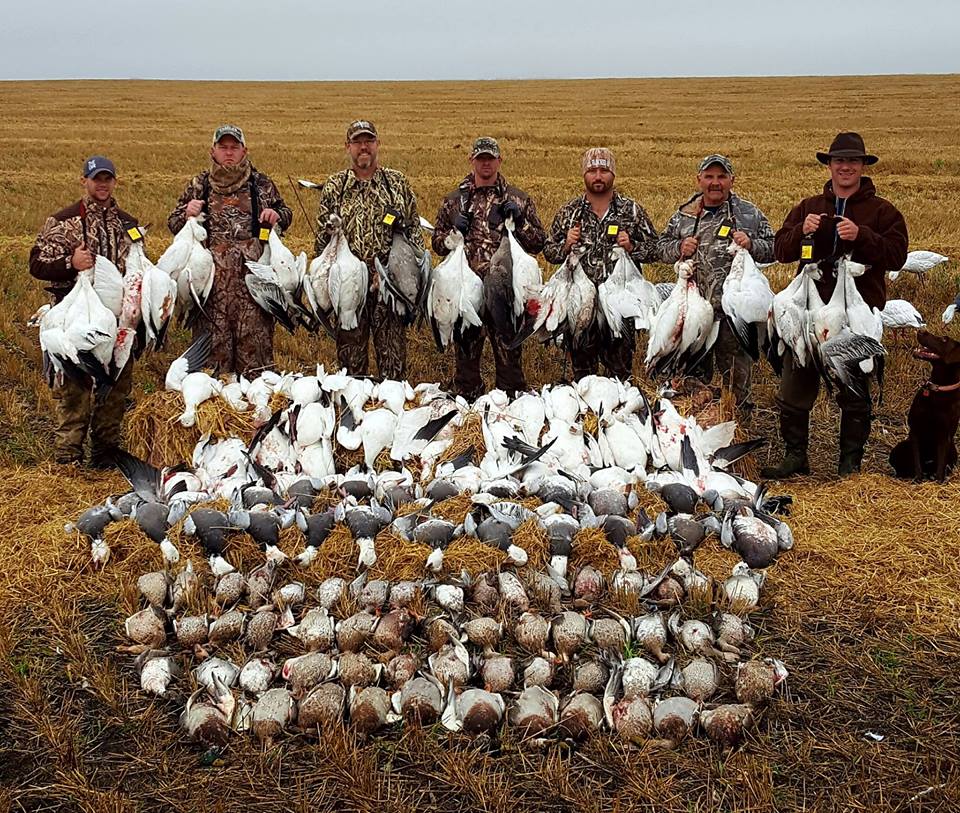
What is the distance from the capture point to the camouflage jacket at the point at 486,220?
5.70 metres

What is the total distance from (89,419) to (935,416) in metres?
5.12

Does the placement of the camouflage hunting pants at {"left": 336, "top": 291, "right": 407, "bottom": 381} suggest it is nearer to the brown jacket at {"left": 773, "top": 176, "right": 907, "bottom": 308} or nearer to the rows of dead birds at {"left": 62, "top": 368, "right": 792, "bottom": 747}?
the rows of dead birds at {"left": 62, "top": 368, "right": 792, "bottom": 747}

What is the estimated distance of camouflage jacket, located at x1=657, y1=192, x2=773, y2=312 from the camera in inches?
212

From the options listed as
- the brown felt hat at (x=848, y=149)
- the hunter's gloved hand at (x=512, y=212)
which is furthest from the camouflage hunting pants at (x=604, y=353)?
the brown felt hat at (x=848, y=149)

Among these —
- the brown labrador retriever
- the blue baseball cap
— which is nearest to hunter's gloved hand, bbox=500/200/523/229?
the blue baseball cap

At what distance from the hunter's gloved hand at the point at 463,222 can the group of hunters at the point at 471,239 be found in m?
0.01

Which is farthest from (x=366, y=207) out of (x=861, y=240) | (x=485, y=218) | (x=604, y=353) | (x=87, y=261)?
(x=861, y=240)

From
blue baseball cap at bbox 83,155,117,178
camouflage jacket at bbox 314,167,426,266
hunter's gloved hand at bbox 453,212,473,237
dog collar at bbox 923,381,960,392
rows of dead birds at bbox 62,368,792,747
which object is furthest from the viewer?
hunter's gloved hand at bbox 453,212,473,237

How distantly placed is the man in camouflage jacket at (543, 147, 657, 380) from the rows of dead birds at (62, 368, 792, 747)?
1017mm

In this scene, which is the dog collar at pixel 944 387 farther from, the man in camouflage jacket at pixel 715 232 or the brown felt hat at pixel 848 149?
the brown felt hat at pixel 848 149

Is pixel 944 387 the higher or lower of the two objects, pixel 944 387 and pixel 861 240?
the lower

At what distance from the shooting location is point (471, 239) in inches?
227

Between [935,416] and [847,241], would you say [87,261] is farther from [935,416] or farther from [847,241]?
[935,416]

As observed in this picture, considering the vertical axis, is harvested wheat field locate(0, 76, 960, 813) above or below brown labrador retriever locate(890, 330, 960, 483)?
below
